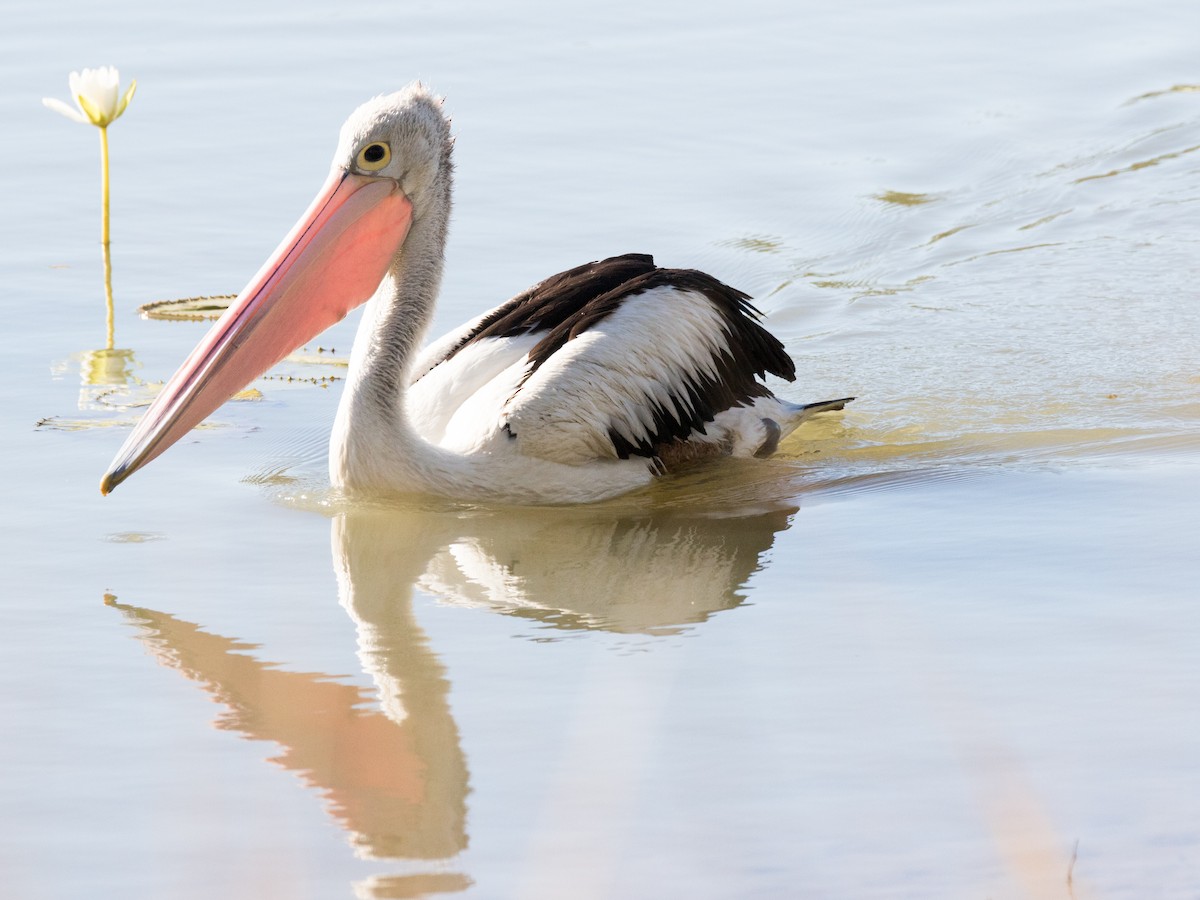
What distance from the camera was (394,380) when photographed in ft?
15.9

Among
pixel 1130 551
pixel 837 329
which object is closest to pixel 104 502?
pixel 1130 551

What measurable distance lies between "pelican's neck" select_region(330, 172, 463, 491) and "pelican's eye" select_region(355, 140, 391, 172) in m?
0.18

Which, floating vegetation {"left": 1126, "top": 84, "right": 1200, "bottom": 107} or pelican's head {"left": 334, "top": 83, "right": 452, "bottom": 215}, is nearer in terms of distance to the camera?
pelican's head {"left": 334, "top": 83, "right": 452, "bottom": 215}

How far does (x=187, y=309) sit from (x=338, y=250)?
5.01 feet

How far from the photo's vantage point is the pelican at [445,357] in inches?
186

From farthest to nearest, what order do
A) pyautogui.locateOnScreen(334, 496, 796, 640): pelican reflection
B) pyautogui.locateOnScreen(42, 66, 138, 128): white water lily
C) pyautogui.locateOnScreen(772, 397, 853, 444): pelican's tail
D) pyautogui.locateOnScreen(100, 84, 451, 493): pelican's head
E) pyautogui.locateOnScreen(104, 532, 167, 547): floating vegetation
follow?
pyautogui.locateOnScreen(42, 66, 138, 128): white water lily < pyautogui.locateOnScreen(772, 397, 853, 444): pelican's tail < pyautogui.locateOnScreen(100, 84, 451, 493): pelican's head < pyautogui.locateOnScreen(104, 532, 167, 547): floating vegetation < pyautogui.locateOnScreen(334, 496, 796, 640): pelican reflection

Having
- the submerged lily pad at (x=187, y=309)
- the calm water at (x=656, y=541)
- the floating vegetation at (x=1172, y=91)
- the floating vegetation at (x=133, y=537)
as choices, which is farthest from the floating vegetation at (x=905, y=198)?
the floating vegetation at (x=133, y=537)

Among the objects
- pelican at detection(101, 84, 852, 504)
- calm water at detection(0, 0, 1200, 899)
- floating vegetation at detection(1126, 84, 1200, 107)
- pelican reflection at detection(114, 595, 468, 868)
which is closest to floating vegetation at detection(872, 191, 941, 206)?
calm water at detection(0, 0, 1200, 899)

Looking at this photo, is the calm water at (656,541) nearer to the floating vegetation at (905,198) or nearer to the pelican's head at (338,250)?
the floating vegetation at (905,198)

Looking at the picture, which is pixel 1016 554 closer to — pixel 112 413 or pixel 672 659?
pixel 672 659

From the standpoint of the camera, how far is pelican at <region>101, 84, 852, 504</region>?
4.73 meters

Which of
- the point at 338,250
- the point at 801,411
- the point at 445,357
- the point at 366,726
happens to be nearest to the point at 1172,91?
the point at 801,411

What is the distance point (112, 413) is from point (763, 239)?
9.72ft

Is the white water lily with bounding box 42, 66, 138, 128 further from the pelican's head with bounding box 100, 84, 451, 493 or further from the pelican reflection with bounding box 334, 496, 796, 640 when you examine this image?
the pelican reflection with bounding box 334, 496, 796, 640
